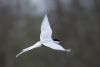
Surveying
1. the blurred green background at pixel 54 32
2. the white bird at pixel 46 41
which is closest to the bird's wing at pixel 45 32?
the white bird at pixel 46 41

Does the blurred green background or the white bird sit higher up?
the white bird

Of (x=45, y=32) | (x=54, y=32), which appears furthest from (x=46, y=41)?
(x=54, y=32)

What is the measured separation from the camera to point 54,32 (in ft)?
14.9

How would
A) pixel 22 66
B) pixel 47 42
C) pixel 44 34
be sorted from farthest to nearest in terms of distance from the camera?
1. pixel 22 66
2. pixel 44 34
3. pixel 47 42

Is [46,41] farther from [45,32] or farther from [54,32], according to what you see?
[54,32]

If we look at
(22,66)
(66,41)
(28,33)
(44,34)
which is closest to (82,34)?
(66,41)

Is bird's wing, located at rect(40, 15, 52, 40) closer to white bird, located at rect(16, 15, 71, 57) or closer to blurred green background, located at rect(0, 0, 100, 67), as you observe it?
white bird, located at rect(16, 15, 71, 57)

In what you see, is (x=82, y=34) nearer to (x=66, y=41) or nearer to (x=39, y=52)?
(x=66, y=41)

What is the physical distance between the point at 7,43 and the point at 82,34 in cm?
78

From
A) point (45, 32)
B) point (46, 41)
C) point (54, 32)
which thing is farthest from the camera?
point (54, 32)

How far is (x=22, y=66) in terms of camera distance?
4.18m

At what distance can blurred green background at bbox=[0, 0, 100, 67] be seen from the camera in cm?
436

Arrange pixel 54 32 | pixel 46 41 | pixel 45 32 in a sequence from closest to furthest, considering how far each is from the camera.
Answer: pixel 46 41
pixel 45 32
pixel 54 32

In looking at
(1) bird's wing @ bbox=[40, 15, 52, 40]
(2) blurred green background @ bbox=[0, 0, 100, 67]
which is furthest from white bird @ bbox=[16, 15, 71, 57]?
(2) blurred green background @ bbox=[0, 0, 100, 67]
